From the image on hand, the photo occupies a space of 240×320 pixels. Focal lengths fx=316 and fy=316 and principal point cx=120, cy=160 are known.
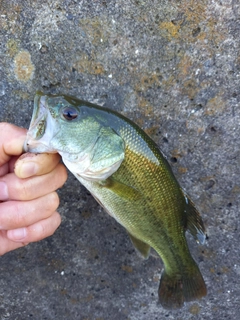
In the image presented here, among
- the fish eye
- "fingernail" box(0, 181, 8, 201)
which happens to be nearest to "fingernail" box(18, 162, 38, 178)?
"fingernail" box(0, 181, 8, 201)

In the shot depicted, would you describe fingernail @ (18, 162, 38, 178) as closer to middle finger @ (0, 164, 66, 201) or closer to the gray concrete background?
middle finger @ (0, 164, 66, 201)

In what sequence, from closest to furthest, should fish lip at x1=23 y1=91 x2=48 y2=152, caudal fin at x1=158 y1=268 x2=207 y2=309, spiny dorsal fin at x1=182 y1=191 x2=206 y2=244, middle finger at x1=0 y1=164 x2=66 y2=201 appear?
fish lip at x1=23 y1=91 x2=48 y2=152
middle finger at x1=0 y1=164 x2=66 y2=201
spiny dorsal fin at x1=182 y1=191 x2=206 y2=244
caudal fin at x1=158 y1=268 x2=207 y2=309

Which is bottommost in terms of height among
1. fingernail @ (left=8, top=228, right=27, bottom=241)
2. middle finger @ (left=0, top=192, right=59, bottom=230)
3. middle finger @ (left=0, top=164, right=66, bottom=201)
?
fingernail @ (left=8, top=228, right=27, bottom=241)

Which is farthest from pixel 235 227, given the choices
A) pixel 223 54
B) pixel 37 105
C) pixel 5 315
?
pixel 5 315

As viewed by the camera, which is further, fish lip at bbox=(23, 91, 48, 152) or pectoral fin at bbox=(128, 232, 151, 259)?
pectoral fin at bbox=(128, 232, 151, 259)

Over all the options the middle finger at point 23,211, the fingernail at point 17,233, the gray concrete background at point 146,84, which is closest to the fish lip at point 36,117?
the middle finger at point 23,211

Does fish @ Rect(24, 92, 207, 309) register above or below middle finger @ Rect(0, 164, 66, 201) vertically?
above

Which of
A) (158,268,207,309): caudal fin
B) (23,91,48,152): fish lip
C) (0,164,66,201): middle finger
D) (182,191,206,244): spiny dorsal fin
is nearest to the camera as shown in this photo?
(23,91,48,152): fish lip
